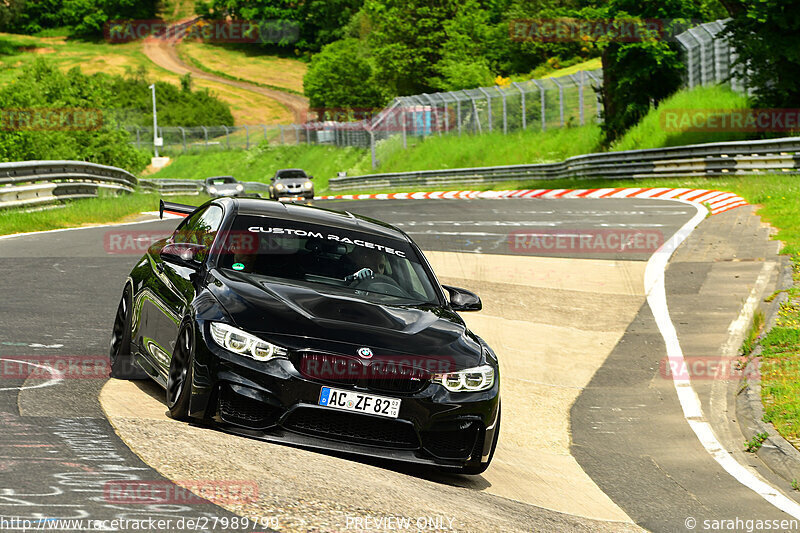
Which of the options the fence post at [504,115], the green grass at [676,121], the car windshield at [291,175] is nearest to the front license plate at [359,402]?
the green grass at [676,121]

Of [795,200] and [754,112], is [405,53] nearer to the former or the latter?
[754,112]

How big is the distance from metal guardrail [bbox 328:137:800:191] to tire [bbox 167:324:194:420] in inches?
868

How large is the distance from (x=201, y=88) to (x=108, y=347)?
119m

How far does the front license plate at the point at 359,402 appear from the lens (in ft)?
19.5

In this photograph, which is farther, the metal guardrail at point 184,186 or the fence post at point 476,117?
the metal guardrail at point 184,186

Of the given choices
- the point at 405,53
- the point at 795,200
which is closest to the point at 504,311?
the point at 795,200

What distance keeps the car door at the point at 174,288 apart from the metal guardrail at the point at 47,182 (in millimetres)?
14698

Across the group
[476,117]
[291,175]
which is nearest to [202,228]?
[291,175]

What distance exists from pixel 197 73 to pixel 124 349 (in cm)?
13251
